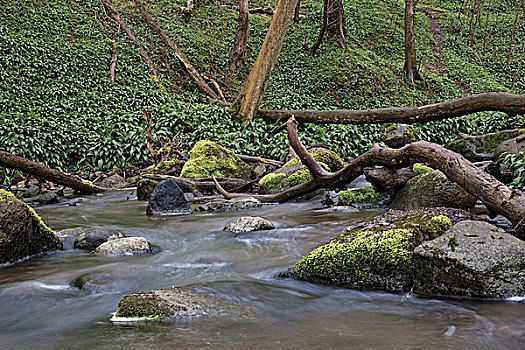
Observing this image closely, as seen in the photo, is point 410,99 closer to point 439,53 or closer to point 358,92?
point 358,92

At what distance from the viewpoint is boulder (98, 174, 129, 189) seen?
1117 centimetres

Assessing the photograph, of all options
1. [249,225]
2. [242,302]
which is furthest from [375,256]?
[249,225]

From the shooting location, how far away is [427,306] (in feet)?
9.64

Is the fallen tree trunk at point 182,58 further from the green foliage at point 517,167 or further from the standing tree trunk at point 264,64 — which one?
the green foliage at point 517,167

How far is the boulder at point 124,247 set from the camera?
4691 mm

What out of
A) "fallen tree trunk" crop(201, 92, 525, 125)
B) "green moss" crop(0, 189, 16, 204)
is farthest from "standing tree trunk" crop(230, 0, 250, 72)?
"green moss" crop(0, 189, 16, 204)

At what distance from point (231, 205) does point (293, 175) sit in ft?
5.75

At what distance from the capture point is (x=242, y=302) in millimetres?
3248

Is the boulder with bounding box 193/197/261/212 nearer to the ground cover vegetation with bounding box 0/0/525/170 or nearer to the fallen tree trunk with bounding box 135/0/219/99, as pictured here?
the ground cover vegetation with bounding box 0/0/525/170

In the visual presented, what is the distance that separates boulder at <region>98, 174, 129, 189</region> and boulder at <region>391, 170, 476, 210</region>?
25.8ft

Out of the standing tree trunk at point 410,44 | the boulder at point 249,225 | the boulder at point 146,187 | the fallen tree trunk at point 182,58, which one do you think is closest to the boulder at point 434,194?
the boulder at point 249,225

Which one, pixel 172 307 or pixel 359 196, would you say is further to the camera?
pixel 359 196

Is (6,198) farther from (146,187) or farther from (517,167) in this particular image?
(517,167)

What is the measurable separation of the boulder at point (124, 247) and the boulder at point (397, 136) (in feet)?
33.3
